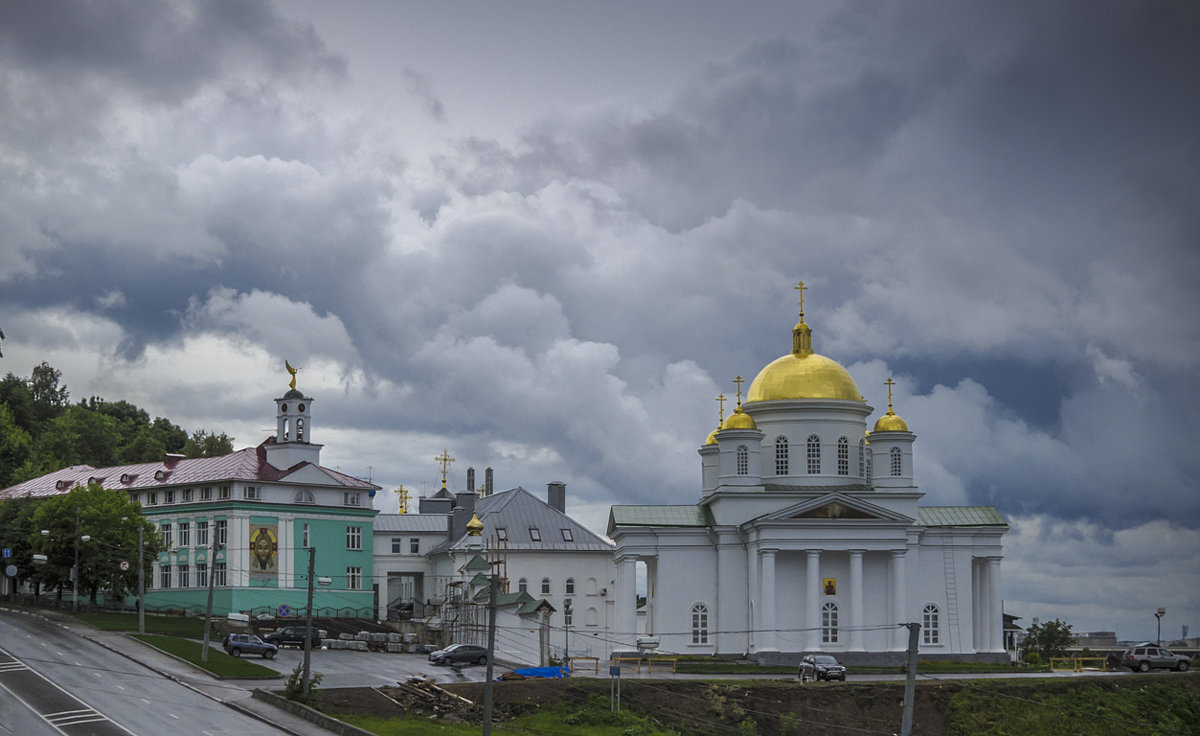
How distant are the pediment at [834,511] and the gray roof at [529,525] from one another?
26.8 metres

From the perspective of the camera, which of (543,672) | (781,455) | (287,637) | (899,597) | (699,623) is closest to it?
(543,672)

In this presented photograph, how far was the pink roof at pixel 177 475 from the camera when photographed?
289 feet

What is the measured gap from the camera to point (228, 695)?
2045 inches

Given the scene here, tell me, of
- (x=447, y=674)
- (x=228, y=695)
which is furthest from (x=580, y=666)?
(x=228, y=695)

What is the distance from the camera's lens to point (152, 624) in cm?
7562

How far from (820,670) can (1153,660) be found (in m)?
18.0

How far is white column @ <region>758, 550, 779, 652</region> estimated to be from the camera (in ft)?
227

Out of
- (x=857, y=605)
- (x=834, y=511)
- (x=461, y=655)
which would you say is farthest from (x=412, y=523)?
(x=857, y=605)

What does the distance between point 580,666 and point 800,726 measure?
1527 cm

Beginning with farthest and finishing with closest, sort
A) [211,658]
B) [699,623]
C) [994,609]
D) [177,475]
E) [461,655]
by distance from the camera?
[177,475]
[994,609]
[699,623]
[461,655]
[211,658]

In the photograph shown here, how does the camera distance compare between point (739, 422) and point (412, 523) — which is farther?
point (412, 523)

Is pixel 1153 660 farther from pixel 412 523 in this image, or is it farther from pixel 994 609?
pixel 412 523

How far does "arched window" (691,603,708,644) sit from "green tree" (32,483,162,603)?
3026 centimetres

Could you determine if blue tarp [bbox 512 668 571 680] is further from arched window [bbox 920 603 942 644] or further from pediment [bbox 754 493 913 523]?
arched window [bbox 920 603 942 644]
